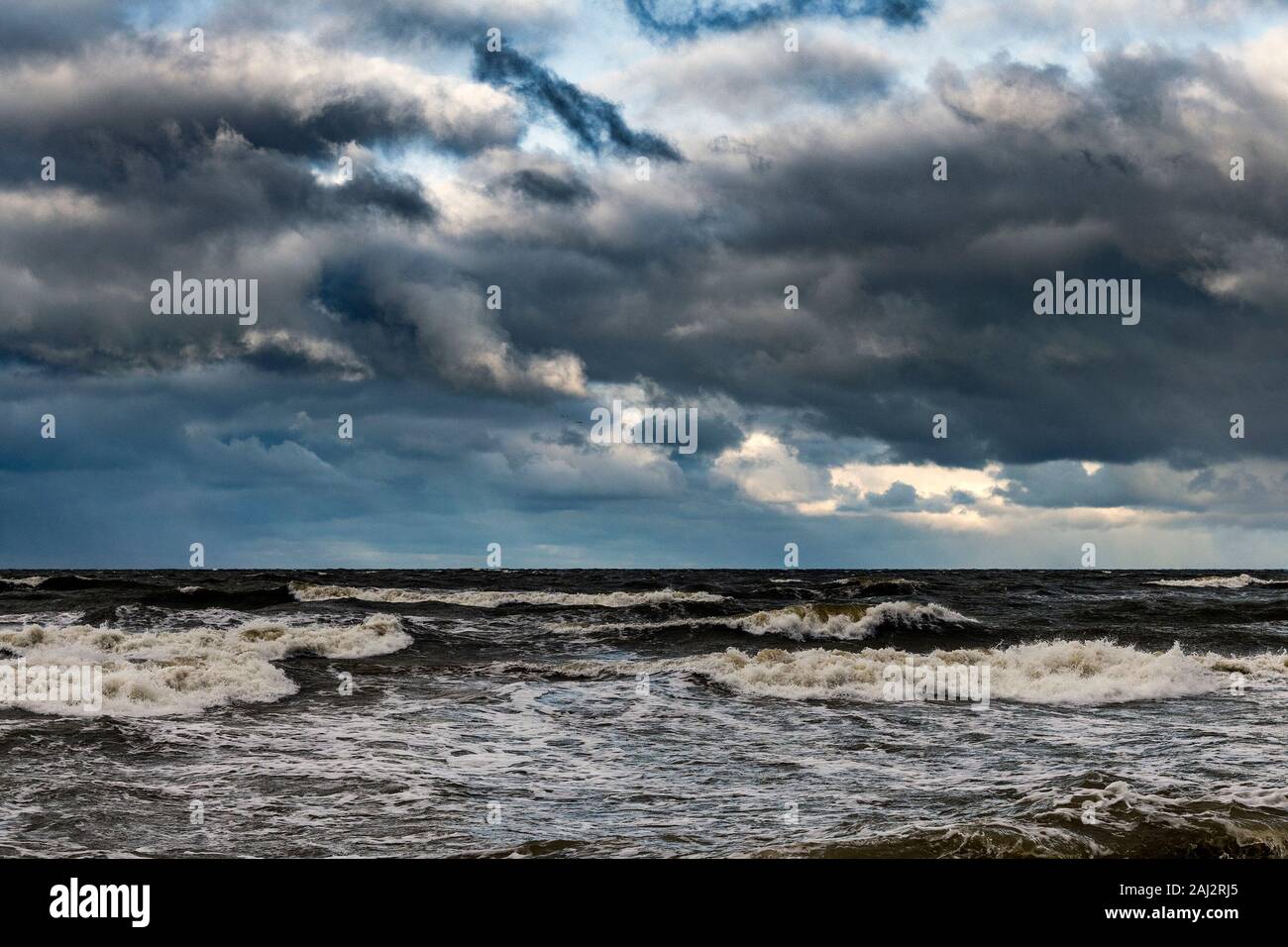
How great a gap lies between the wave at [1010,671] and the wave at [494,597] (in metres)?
22.5

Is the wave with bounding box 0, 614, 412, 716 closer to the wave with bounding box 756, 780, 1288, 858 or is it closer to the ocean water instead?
the ocean water

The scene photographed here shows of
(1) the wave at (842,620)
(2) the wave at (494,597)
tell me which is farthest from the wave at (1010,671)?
(2) the wave at (494,597)

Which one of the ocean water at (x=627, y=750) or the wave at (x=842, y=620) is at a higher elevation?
the ocean water at (x=627, y=750)

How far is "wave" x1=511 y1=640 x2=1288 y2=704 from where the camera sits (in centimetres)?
2073

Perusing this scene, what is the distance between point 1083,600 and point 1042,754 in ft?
135

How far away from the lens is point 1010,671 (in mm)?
22953

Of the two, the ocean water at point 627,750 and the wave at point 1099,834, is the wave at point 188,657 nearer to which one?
the ocean water at point 627,750

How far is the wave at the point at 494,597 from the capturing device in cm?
4906

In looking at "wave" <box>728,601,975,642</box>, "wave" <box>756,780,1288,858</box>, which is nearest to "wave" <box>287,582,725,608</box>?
"wave" <box>728,601,975,642</box>
